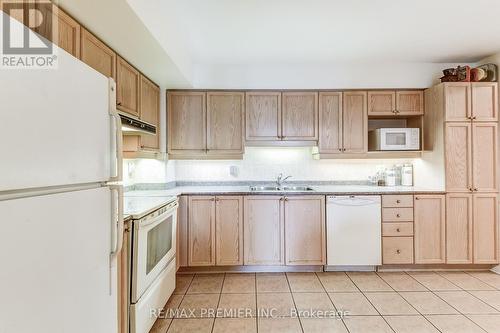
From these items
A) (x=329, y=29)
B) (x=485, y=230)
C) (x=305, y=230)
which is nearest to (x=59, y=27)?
(x=329, y=29)

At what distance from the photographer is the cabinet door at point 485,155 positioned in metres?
3.16

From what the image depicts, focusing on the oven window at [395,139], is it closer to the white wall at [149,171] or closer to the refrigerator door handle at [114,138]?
the white wall at [149,171]

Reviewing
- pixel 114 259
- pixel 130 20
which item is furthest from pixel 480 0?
pixel 114 259

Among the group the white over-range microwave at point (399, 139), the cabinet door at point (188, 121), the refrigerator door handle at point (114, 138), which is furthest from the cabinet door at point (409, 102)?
the refrigerator door handle at point (114, 138)

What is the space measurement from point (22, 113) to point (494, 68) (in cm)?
441

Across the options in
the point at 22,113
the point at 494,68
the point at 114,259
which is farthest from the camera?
the point at 494,68

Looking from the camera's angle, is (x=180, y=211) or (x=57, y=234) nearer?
(x=57, y=234)

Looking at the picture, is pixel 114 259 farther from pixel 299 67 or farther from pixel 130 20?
pixel 299 67

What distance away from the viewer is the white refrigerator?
73 centimetres

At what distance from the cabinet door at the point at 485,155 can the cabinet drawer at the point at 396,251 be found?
1032 millimetres

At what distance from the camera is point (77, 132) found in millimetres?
1002

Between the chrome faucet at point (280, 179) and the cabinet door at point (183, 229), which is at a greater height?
→ the chrome faucet at point (280, 179)

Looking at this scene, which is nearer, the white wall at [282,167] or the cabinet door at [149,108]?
the cabinet door at [149,108]

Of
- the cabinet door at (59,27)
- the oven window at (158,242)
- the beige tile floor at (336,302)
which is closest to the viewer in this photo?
the cabinet door at (59,27)
